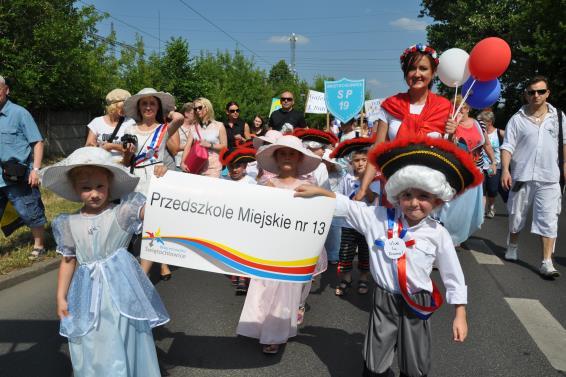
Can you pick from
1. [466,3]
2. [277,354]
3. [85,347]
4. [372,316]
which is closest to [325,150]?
[277,354]

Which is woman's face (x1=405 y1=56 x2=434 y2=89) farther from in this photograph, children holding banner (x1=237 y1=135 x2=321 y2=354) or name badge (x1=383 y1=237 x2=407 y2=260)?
name badge (x1=383 y1=237 x2=407 y2=260)

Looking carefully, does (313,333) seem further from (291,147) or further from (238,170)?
(238,170)

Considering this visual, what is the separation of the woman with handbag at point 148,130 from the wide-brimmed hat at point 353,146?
4.89ft

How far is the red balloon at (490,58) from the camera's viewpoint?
3913 mm

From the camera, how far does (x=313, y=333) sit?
3920 millimetres

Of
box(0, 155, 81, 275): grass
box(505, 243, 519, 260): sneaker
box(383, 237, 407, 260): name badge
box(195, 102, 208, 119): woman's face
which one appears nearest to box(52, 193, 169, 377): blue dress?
box(383, 237, 407, 260): name badge

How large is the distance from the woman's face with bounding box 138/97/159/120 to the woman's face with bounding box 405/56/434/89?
7.56ft

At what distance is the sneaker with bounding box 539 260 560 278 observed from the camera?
17.1 ft

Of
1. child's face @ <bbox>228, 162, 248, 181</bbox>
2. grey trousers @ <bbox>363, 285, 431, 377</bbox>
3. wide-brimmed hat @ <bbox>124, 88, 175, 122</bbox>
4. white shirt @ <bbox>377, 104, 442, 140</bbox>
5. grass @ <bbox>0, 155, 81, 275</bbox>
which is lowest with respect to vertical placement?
grass @ <bbox>0, 155, 81, 275</bbox>

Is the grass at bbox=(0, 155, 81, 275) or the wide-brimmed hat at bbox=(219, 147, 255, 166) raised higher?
the wide-brimmed hat at bbox=(219, 147, 255, 166)

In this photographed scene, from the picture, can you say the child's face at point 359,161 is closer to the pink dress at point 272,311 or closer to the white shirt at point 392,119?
the white shirt at point 392,119

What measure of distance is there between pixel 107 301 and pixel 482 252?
534 cm

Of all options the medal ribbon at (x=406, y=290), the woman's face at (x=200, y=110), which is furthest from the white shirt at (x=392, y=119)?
the woman's face at (x=200, y=110)

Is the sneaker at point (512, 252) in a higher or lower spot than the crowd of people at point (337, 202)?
lower
